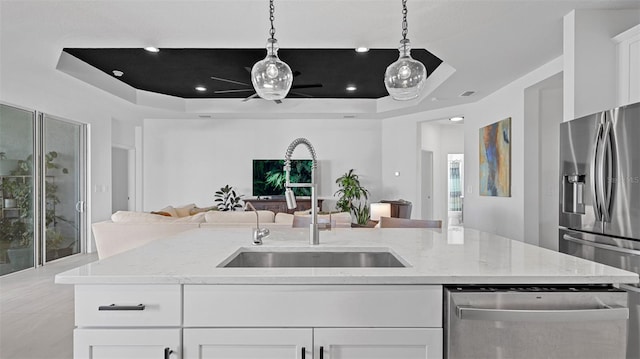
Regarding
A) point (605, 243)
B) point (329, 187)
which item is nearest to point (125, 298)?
point (605, 243)

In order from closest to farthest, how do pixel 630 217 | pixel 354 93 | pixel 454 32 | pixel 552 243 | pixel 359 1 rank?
pixel 630 217, pixel 359 1, pixel 454 32, pixel 552 243, pixel 354 93

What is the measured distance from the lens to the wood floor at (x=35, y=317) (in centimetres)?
246

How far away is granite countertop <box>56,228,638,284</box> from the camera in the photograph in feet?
3.82

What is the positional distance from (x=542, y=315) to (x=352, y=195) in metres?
6.32

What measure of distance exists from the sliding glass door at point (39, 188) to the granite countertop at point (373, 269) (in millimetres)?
3976

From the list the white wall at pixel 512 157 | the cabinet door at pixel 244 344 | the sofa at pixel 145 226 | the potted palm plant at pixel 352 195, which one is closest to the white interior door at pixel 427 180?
the potted palm plant at pixel 352 195

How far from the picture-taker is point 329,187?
7.87m

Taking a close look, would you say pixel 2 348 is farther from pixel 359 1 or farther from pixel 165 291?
pixel 359 1

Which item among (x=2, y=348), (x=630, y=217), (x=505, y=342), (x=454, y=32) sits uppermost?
(x=454, y=32)

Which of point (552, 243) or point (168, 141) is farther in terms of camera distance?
point (168, 141)

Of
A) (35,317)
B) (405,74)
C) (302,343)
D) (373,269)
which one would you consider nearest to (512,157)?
(405,74)

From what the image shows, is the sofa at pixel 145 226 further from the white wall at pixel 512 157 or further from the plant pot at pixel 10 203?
the white wall at pixel 512 157

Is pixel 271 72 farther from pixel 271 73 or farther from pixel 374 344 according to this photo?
pixel 374 344

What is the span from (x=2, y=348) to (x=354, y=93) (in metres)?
5.78
